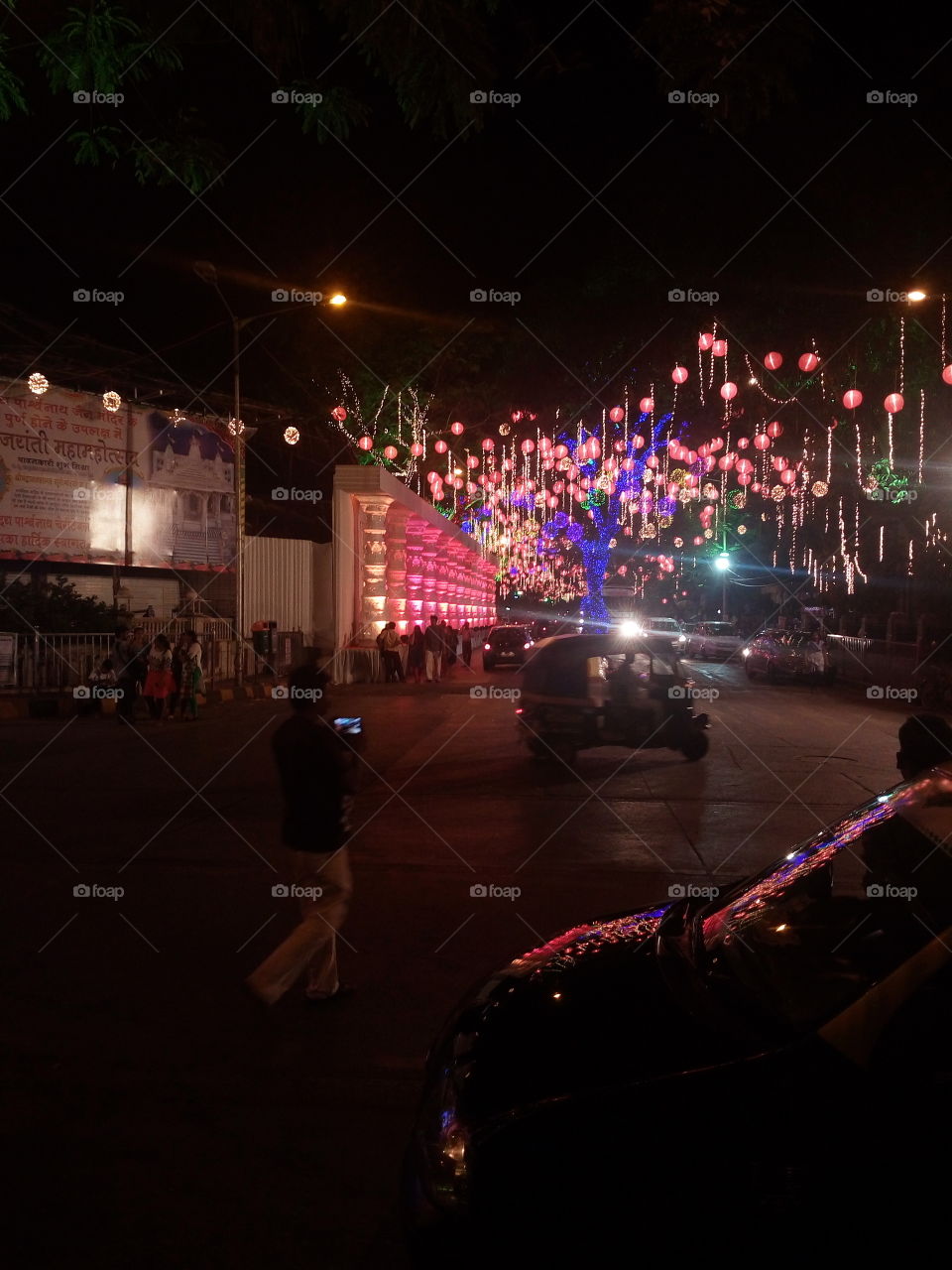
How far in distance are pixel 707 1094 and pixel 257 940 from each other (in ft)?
14.5

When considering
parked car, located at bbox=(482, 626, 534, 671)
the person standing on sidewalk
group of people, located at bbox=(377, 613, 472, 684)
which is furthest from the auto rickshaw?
parked car, located at bbox=(482, 626, 534, 671)

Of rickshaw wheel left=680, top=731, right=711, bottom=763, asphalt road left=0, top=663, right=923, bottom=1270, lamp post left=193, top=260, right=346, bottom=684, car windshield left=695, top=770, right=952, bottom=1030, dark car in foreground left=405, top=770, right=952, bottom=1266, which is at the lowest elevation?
asphalt road left=0, top=663, right=923, bottom=1270

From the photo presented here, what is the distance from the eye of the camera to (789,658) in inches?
1172

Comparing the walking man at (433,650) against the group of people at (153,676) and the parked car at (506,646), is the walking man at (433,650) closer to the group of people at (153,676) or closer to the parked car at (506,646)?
the parked car at (506,646)

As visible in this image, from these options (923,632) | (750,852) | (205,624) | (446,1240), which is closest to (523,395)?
(205,624)

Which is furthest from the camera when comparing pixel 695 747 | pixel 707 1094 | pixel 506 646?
pixel 506 646

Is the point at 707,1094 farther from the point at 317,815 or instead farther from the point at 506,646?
the point at 506,646

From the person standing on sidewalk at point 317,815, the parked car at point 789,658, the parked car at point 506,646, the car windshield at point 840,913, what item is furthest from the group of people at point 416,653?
the car windshield at point 840,913

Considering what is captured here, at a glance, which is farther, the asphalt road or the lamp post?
the lamp post

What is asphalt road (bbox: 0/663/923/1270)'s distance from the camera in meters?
3.54

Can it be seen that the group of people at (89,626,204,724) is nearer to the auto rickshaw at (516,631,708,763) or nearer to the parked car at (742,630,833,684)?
the auto rickshaw at (516,631,708,763)

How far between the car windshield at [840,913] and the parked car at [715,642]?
37603 mm

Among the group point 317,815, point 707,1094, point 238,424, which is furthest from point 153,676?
point 707,1094

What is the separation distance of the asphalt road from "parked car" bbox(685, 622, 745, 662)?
27839 millimetres
